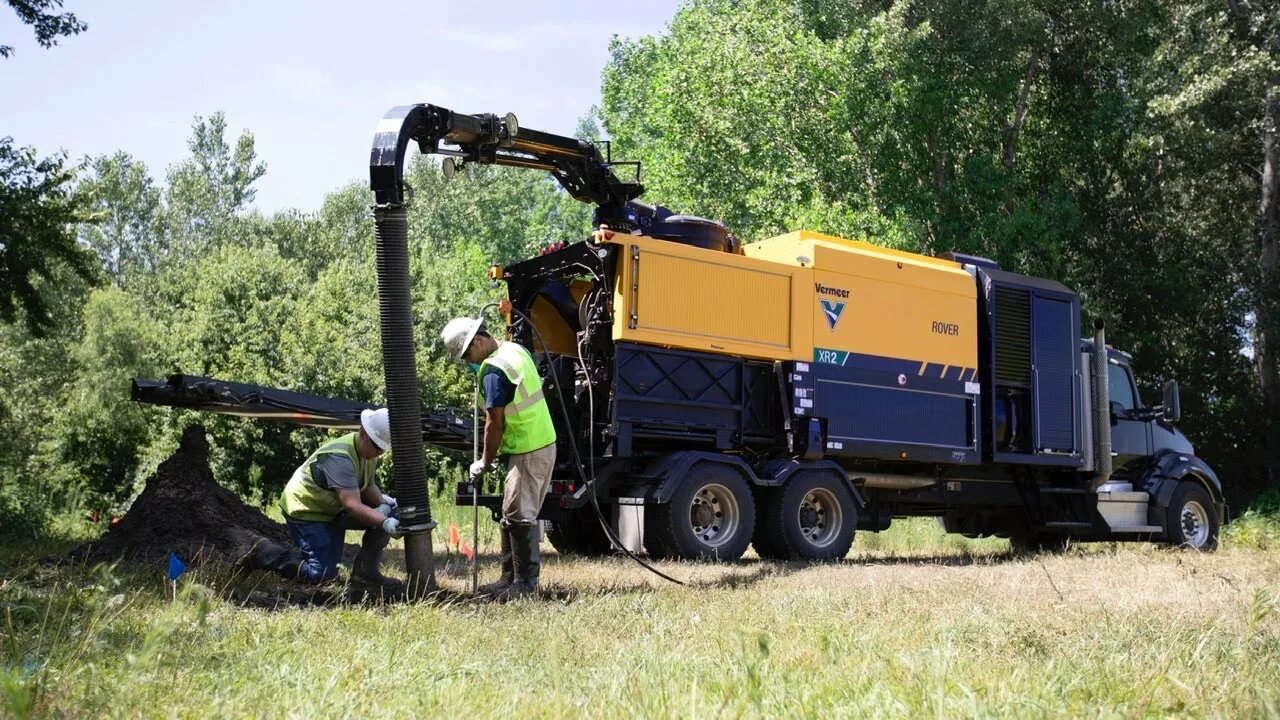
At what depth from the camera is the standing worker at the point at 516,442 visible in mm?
8672

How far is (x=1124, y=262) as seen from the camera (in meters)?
27.7

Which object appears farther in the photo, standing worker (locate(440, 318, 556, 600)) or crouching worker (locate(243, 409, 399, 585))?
standing worker (locate(440, 318, 556, 600))

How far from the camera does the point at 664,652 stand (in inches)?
207

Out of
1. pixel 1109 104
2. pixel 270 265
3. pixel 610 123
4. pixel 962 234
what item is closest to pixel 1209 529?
pixel 962 234

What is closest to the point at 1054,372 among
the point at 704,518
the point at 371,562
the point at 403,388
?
the point at 704,518

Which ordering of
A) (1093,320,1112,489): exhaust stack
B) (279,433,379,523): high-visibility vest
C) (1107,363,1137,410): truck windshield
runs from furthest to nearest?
1. (1107,363,1137,410): truck windshield
2. (1093,320,1112,489): exhaust stack
3. (279,433,379,523): high-visibility vest

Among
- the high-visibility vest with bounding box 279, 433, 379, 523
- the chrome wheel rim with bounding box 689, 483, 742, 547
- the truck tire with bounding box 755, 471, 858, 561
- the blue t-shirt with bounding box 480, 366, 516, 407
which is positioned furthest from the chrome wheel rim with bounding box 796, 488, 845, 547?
the high-visibility vest with bounding box 279, 433, 379, 523

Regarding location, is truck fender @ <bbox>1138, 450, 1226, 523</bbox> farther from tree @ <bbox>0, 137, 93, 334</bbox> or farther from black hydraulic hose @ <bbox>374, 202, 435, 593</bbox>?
tree @ <bbox>0, 137, 93, 334</bbox>

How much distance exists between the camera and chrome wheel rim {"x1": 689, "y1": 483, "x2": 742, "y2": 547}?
1140 centimetres

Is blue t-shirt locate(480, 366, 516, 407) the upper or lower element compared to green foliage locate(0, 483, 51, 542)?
upper

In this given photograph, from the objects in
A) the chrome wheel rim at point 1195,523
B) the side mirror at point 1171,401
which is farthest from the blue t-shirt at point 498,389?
the chrome wheel rim at point 1195,523

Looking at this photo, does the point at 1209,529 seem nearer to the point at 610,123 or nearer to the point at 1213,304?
the point at 1213,304

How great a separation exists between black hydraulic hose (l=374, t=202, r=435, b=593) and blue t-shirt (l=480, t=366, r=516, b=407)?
494mm

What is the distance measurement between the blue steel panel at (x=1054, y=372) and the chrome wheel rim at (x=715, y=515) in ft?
14.5
